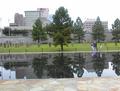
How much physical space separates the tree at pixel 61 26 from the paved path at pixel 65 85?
1152 inches

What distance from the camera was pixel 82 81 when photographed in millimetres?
12445

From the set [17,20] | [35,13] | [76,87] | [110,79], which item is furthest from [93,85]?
[17,20]

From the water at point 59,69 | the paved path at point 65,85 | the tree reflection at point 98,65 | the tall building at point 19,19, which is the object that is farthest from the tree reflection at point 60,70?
the tall building at point 19,19

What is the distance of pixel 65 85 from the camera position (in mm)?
11523

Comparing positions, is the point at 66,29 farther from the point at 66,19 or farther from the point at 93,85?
the point at 93,85

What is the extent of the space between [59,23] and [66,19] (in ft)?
4.09

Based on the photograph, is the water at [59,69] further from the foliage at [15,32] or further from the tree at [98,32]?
the foliage at [15,32]

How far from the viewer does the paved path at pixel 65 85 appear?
10867 millimetres

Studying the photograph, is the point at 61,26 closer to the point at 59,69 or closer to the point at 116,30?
the point at 59,69

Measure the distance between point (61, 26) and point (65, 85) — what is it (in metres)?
31.5

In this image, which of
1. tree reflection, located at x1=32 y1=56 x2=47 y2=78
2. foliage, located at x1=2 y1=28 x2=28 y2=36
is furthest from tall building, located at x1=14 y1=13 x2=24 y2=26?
tree reflection, located at x1=32 y1=56 x2=47 y2=78

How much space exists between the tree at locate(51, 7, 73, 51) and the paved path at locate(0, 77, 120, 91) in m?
A: 29.3

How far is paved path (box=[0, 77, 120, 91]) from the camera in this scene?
1087 cm

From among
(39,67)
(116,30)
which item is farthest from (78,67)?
→ (116,30)
